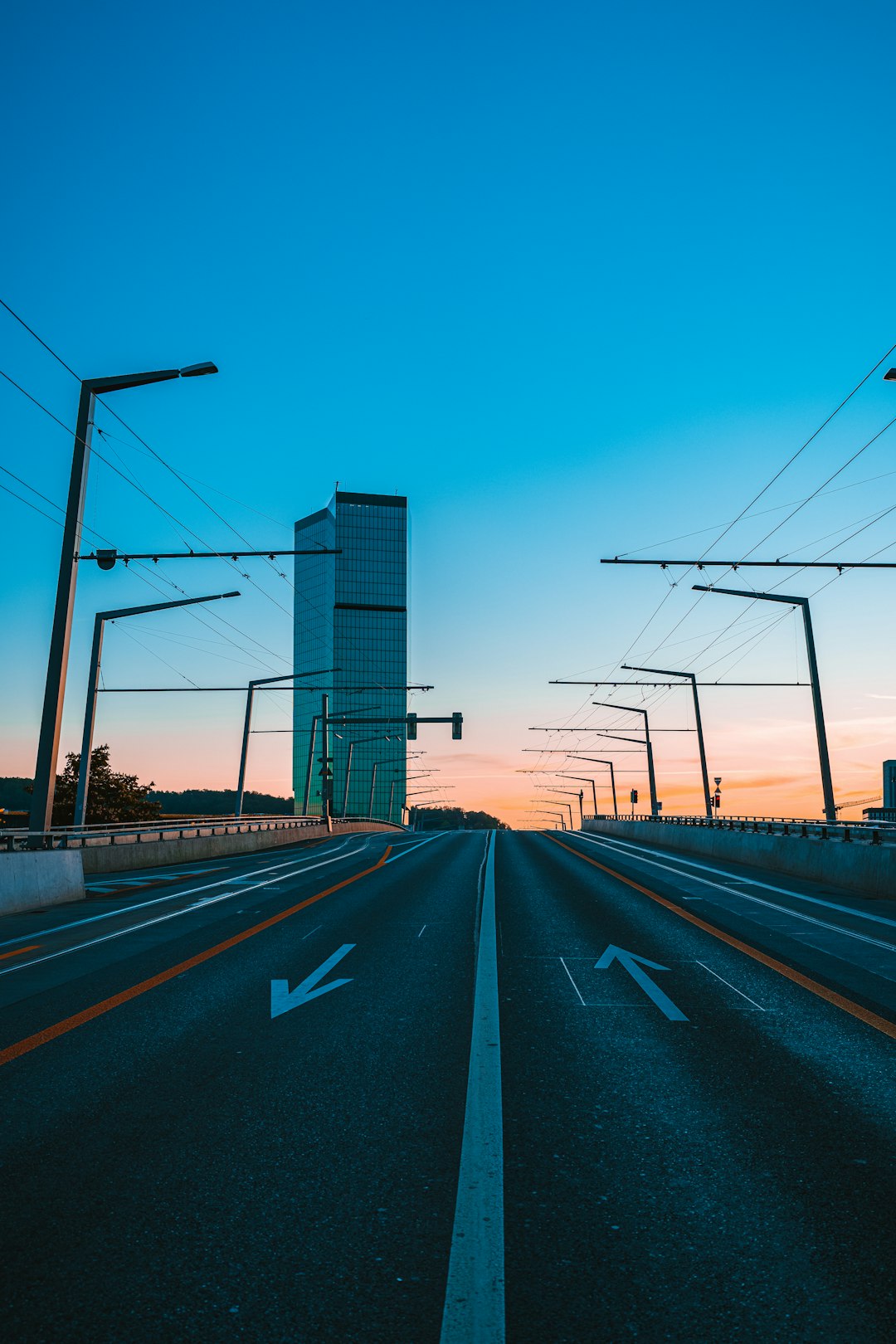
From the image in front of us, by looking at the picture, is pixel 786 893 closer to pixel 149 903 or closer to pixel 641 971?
pixel 641 971

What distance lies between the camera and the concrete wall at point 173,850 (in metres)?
26.5

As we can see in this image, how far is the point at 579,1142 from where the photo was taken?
188 inches

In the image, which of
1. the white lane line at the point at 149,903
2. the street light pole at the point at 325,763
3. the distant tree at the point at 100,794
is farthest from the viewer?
the distant tree at the point at 100,794

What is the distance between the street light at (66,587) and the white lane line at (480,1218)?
1359cm

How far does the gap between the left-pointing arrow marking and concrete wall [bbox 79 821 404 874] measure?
8686 millimetres

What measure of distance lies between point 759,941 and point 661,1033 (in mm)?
5420

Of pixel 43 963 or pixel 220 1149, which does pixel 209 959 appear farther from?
pixel 220 1149

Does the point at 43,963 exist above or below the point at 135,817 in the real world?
below

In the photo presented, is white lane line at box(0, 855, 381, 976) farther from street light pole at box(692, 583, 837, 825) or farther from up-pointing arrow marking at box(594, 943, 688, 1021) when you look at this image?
street light pole at box(692, 583, 837, 825)

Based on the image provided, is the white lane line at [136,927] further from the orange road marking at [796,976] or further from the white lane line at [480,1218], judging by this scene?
the orange road marking at [796,976]

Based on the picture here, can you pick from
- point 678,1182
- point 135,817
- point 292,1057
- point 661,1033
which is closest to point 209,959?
point 292,1057

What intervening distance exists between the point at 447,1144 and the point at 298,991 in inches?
165

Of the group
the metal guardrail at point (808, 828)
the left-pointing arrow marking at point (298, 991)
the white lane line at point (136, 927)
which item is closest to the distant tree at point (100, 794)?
the metal guardrail at point (808, 828)

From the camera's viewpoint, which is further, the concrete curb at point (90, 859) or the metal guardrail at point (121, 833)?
the metal guardrail at point (121, 833)
